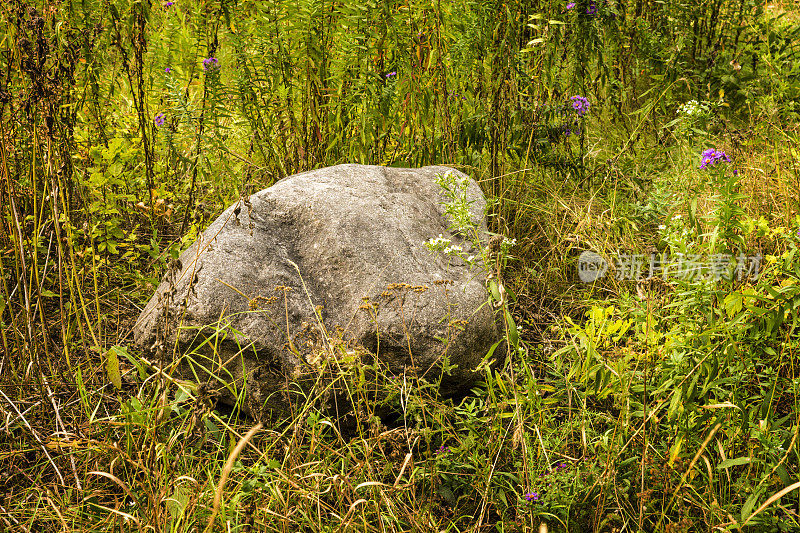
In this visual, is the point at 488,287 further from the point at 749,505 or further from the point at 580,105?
the point at 580,105

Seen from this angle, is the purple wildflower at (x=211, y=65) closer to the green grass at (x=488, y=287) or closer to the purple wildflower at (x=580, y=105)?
the green grass at (x=488, y=287)

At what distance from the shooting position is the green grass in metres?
1.75

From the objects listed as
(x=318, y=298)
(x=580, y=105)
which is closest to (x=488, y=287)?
(x=318, y=298)

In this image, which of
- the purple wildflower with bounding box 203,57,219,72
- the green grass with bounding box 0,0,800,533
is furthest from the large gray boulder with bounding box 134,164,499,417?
the purple wildflower with bounding box 203,57,219,72

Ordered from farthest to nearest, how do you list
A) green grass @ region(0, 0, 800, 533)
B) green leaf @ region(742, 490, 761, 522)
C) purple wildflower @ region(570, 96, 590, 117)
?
purple wildflower @ region(570, 96, 590, 117), green grass @ region(0, 0, 800, 533), green leaf @ region(742, 490, 761, 522)

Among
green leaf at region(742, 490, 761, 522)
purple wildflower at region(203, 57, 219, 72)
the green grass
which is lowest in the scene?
green leaf at region(742, 490, 761, 522)

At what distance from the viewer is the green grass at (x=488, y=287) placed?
1745mm

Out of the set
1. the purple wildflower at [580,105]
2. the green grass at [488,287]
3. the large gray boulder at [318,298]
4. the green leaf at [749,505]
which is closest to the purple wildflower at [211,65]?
the green grass at [488,287]

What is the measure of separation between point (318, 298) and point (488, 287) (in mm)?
685

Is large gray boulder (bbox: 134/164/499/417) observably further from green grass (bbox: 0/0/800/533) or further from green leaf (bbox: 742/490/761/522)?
green leaf (bbox: 742/490/761/522)

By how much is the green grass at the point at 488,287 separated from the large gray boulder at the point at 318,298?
0.38ft

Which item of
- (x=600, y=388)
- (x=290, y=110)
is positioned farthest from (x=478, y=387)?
(x=290, y=110)

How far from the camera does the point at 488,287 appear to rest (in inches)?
73.9

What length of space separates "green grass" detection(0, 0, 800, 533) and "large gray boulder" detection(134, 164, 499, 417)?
12cm
